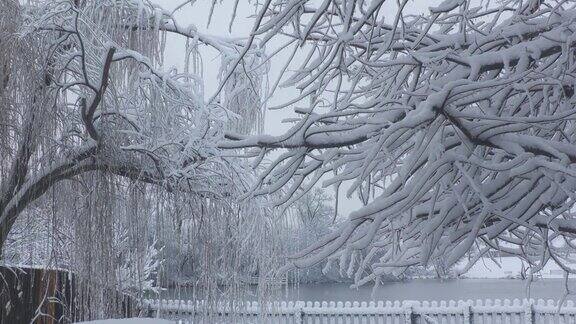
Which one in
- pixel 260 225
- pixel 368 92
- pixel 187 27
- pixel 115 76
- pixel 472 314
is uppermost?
pixel 187 27

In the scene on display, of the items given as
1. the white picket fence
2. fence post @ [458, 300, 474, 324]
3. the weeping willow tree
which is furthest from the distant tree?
fence post @ [458, 300, 474, 324]

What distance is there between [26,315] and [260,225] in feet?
10.8

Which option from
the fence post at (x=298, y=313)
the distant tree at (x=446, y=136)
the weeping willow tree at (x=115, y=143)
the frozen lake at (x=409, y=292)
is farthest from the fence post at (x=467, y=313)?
the distant tree at (x=446, y=136)

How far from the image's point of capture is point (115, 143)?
5.76 metres

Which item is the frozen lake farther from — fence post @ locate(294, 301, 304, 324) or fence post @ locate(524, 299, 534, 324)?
fence post @ locate(524, 299, 534, 324)

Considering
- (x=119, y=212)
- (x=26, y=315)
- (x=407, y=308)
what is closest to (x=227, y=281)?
(x=119, y=212)

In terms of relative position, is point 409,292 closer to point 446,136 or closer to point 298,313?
point 298,313

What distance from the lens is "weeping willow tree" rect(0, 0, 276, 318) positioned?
5441 millimetres

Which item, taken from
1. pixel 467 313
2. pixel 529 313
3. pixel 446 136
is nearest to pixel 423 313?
pixel 467 313

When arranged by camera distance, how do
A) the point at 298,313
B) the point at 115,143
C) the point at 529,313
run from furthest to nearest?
the point at 298,313, the point at 529,313, the point at 115,143

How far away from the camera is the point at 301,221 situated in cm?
700

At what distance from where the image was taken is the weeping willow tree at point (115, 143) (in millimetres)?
5441

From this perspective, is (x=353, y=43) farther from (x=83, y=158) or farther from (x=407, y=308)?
(x=407, y=308)

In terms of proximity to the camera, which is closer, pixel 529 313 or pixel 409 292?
pixel 529 313
